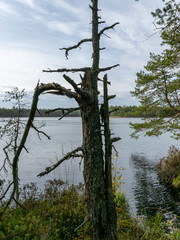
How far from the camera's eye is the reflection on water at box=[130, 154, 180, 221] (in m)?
9.22

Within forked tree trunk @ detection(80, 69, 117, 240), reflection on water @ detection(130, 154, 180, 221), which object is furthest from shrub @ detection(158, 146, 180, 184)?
forked tree trunk @ detection(80, 69, 117, 240)

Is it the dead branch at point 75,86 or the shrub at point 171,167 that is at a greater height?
the dead branch at point 75,86

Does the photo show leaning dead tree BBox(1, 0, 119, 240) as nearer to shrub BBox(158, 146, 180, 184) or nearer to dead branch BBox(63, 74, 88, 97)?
dead branch BBox(63, 74, 88, 97)

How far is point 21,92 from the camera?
7.90m

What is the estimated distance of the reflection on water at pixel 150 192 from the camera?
9219mm

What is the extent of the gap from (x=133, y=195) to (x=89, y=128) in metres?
9.22

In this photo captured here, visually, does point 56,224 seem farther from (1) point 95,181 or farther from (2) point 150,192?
(2) point 150,192

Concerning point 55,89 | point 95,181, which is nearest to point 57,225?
point 95,181

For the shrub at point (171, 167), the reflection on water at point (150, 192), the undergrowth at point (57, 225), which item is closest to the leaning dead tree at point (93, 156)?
the undergrowth at point (57, 225)

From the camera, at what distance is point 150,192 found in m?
11.6

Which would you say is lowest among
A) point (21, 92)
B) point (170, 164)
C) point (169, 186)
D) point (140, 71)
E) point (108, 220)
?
point (169, 186)

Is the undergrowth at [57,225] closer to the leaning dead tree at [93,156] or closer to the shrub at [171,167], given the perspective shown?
the leaning dead tree at [93,156]

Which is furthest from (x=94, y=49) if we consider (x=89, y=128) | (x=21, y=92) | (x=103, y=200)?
(x=21, y=92)

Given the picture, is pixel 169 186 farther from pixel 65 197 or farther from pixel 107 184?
pixel 107 184
